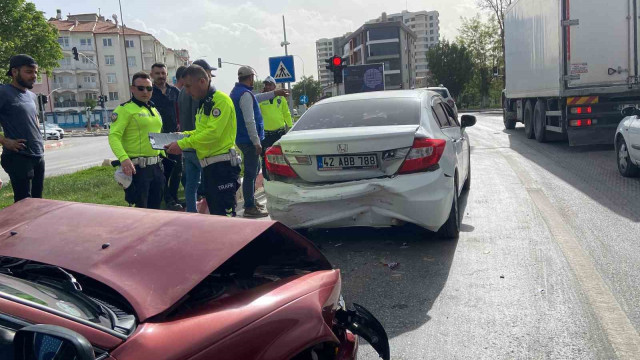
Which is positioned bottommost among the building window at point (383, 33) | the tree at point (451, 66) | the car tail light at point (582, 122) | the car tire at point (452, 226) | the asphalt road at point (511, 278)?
the asphalt road at point (511, 278)

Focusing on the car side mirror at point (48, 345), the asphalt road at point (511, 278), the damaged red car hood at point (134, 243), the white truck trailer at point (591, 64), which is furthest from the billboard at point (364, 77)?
the car side mirror at point (48, 345)

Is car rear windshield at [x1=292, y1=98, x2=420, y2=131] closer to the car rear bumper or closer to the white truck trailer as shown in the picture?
the car rear bumper

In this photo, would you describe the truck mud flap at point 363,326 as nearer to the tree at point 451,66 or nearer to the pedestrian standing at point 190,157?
the pedestrian standing at point 190,157

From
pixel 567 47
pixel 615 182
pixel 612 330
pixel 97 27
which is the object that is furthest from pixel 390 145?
pixel 97 27

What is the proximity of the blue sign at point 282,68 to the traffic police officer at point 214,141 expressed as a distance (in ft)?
30.2

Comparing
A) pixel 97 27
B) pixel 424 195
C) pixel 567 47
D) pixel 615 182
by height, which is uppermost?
pixel 97 27

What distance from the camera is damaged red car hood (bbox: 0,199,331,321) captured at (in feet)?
6.61

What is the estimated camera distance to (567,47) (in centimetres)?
1356

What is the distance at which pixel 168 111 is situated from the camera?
8352 mm

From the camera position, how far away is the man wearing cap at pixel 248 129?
737 cm

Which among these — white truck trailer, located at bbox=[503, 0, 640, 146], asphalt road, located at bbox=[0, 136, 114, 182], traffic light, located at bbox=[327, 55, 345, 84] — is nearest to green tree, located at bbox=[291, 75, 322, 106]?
asphalt road, located at bbox=[0, 136, 114, 182]

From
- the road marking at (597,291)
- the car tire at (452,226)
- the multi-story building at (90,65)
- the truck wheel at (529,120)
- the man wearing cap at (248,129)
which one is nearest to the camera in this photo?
the road marking at (597,291)

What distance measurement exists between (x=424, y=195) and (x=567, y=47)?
9.77 metres

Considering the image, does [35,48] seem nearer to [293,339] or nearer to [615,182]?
[615,182]
